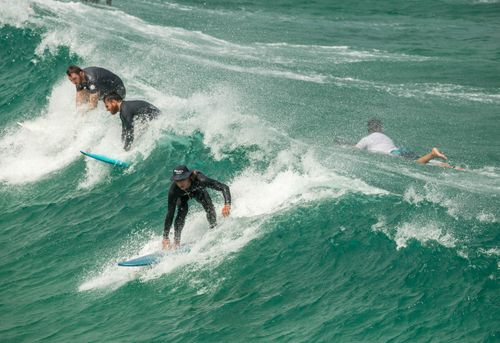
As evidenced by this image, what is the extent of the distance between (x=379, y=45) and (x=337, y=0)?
1047 centimetres

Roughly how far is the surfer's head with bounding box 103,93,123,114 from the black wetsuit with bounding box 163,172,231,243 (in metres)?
3.76

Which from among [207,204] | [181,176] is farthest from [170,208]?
[181,176]

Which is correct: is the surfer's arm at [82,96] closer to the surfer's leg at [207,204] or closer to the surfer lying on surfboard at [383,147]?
the surfer lying on surfboard at [383,147]

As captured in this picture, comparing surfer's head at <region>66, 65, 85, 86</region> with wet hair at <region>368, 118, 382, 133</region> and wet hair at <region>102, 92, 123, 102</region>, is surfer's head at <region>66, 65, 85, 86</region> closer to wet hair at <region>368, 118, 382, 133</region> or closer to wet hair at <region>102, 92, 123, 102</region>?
wet hair at <region>102, 92, 123, 102</region>

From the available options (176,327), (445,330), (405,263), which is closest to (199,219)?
(176,327)

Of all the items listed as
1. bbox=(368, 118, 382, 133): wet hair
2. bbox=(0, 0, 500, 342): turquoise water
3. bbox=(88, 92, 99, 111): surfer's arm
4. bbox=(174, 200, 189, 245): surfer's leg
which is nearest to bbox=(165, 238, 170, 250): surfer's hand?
bbox=(174, 200, 189, 245): surfer's leg

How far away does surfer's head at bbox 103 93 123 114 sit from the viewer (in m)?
14.1

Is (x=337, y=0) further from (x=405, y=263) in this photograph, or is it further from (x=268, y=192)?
(x=405, y=263)

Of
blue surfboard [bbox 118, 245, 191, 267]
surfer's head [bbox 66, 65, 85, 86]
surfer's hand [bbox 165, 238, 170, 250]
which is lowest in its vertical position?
blue surfboard [bbox 118, 245, 191, 267]

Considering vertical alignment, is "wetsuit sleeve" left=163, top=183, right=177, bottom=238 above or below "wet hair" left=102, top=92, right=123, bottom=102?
below

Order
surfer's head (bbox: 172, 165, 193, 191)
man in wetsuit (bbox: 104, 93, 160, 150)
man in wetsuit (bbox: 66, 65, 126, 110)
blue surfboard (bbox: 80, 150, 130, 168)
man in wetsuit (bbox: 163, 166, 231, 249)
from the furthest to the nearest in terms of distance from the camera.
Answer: man in wetsuit (bbox: 66, 65, 126, 110) < blue surfboard (bbox: 80, 150, 130, 168) < man in wetsuit (bbox: 104, 93, 160, 150) < man in wetsuit (bbox: 163, 166, 231, 249) < surfer's head (bbox: 172, 165, 193, 191)

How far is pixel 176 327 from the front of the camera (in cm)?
952

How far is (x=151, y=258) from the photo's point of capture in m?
10.8

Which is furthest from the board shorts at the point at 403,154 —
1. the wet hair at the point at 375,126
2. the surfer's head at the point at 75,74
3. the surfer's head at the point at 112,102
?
the surfer's head at the point at 75,74
